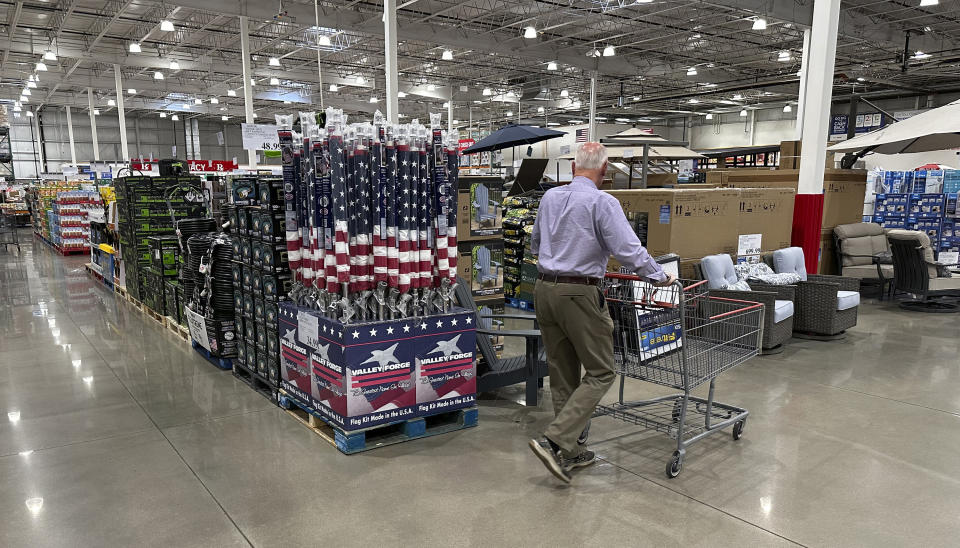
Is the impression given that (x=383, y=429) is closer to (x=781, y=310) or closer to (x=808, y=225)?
(x=781, y=310)

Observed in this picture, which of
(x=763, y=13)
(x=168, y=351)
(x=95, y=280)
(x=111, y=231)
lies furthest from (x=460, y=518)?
(x=763, y=13)

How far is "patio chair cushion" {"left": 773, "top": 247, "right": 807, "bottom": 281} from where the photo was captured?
659 cm

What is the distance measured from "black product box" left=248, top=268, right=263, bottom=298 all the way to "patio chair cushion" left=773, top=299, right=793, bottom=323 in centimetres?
464

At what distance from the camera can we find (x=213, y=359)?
18.7ft

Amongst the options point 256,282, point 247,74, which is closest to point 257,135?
point 247,74

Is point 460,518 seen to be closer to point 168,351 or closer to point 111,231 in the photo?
point 168,351

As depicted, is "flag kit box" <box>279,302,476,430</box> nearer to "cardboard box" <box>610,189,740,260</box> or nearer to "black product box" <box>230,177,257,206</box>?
"black product box" <box>230,177,257,206</box>

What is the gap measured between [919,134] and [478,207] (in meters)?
5.45

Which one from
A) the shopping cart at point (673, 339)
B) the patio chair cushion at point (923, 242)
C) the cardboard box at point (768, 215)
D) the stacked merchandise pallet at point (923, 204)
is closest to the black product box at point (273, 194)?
the shopping cart at point (673, 339)

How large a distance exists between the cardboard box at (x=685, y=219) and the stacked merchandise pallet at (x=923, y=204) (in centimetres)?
848

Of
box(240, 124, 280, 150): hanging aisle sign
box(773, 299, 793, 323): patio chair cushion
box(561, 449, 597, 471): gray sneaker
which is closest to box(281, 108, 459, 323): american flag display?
box(561, 449, 597, 471): gray sneaker

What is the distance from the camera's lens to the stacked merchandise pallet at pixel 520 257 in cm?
819

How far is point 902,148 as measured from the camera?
→ 358 inches

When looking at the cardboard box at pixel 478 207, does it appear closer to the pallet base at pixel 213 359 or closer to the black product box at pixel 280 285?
the black product box at pixel 280 285
